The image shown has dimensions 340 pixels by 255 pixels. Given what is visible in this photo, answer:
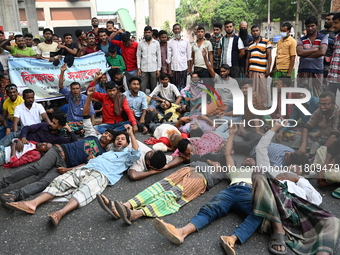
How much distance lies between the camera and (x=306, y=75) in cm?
573

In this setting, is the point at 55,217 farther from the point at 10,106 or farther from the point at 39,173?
the point at 10,106

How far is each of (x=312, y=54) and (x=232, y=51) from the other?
185 centimetres

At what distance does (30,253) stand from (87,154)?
1.70 meters

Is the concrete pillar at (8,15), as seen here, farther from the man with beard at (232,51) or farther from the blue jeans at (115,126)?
the man with beard at (232,51)

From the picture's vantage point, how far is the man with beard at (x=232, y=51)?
21.2 ft

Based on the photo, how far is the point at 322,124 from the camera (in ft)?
13.7

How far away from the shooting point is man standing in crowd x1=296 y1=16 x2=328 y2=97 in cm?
503

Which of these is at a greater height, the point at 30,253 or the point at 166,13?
the point at 166,13

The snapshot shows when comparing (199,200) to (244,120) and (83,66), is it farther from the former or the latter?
(83,66)

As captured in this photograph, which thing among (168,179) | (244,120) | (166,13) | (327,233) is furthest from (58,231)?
(166,13)

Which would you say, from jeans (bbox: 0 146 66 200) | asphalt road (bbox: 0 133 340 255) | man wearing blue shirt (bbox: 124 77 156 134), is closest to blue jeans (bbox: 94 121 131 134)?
man wearing blue shirt (bbox: 124 77 156 134)

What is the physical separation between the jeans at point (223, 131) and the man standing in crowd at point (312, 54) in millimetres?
1835

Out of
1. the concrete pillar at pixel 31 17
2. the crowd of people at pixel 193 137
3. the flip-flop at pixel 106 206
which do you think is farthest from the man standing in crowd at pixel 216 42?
the concrete pillar at pixel 31 17

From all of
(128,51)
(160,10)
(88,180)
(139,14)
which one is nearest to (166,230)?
(88,180)
